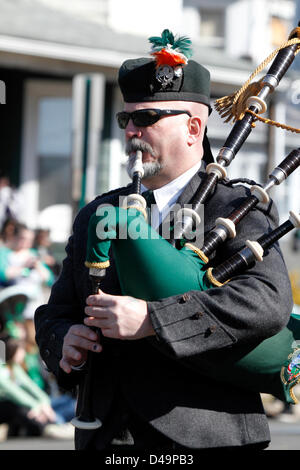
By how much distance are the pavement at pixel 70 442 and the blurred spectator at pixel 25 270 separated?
1.04m

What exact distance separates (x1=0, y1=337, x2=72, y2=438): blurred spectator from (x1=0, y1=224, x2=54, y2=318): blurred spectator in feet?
1.35

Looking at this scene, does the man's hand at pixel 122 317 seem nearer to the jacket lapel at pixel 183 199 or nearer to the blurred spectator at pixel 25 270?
the jacket lapel at pixel 183 199

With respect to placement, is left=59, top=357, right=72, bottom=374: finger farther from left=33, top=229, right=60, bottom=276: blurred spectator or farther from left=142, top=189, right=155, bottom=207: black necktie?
left=33, top=229, right=60, bottom=276: blurred spectator

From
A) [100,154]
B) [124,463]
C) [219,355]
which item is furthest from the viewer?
[100,154]

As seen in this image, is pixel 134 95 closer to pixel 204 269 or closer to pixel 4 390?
pixel 204 269

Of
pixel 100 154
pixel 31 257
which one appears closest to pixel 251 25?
pixel 100 154

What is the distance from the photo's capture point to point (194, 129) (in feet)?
8.49

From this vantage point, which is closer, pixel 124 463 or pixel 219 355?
pixel 219 355

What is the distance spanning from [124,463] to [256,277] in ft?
2.23

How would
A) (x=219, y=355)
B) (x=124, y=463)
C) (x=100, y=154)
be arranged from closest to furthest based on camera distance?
(x=219, y=355) < (x=124, y=463) < (x=100, y=154)

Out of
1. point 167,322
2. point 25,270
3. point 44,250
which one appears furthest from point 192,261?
point 44,250

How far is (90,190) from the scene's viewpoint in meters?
6.69

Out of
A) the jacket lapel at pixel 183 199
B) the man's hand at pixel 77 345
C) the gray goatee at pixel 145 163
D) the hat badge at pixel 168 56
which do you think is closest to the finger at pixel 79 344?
the man's hand at pixel 77 345

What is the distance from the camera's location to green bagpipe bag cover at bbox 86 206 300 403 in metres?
2.19
